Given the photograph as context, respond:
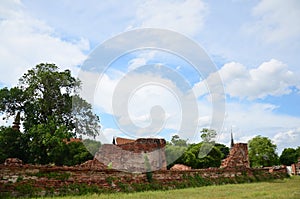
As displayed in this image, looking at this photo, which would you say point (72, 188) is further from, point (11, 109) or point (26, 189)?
point (11, 109)

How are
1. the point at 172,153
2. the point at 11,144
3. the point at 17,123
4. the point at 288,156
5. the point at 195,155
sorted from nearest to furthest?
the point at 11,144
the point at 17,123
the point at 172,153
the point at 195,155
the point at 288,156

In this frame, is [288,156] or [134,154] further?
[288,156]

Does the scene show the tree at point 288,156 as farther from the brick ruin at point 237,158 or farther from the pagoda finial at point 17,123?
the pagoda finial at point 17,123

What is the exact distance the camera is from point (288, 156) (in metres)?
57.0

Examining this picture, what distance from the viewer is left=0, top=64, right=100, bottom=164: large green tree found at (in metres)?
24.0

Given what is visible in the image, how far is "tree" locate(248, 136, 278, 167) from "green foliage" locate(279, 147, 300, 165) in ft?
13.5

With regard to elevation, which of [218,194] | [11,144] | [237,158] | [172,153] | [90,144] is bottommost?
[218,194]

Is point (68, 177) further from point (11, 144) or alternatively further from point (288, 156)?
point (288, 156)

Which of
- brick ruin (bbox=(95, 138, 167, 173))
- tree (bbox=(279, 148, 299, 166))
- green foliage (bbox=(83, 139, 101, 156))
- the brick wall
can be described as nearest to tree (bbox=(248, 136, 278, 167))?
tree (bbox=(279, 148, 299, 166))

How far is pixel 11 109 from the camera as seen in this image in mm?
26219

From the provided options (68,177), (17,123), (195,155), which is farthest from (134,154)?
(195,155)

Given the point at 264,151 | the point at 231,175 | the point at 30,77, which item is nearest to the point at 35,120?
the point at 30,77

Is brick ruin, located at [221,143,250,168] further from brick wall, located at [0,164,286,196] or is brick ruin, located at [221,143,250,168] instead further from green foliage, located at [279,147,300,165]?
green foliage, located at [279,147,300,165]

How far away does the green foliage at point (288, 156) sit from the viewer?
56062 mm
